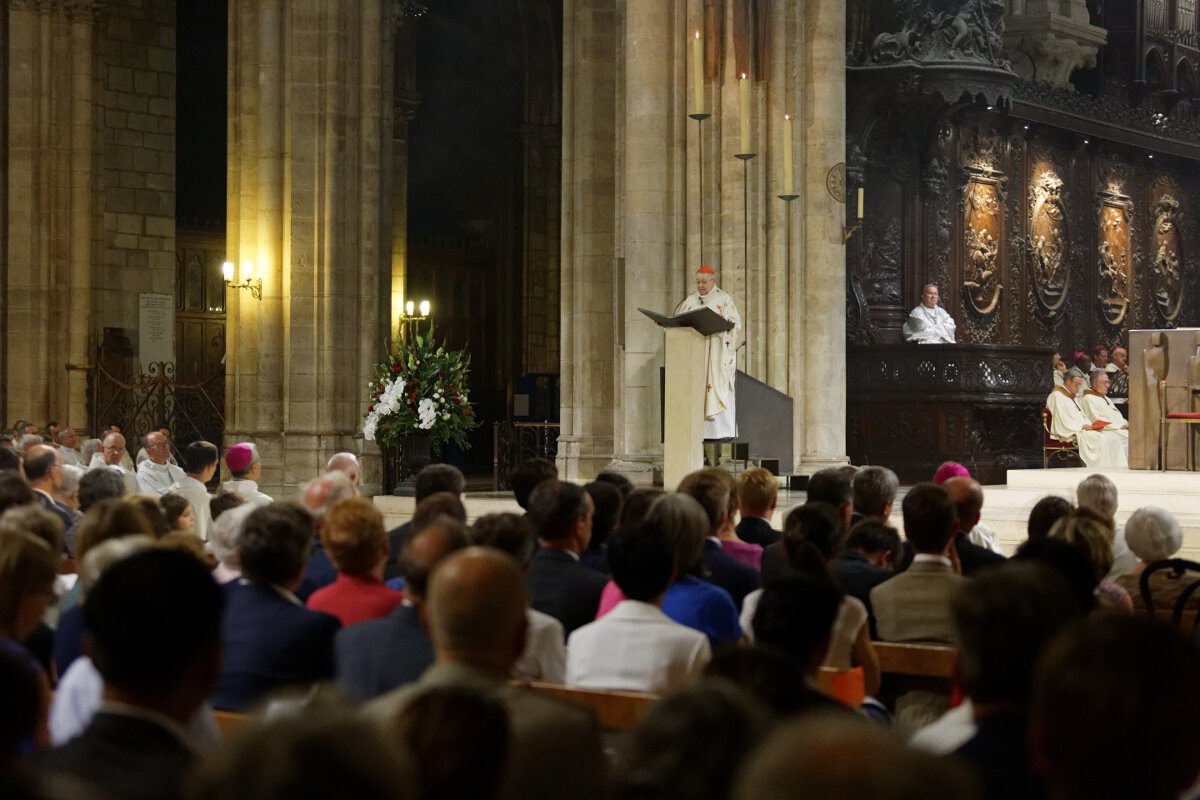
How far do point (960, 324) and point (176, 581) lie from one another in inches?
684

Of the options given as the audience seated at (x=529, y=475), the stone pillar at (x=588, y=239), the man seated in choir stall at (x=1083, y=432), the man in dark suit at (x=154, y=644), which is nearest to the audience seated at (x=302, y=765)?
the man in dark suit at (x=154, y=644)

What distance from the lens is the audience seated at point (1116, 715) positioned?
229 cm

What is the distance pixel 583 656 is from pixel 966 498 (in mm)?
2708

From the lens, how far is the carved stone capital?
22.0 meters

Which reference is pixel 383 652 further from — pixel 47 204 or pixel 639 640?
pixel 47 204

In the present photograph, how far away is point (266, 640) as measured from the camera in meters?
4.53

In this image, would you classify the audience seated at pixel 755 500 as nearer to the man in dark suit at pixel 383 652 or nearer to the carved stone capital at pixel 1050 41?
the man in dark suit at pixel 383 652

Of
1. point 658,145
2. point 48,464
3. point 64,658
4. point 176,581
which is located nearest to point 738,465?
point 658,145

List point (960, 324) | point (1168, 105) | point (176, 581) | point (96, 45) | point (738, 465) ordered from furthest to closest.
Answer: point (1168, 105) < point (96, 45) < point (960, 324) < point (738, 465) < point (176, 581)

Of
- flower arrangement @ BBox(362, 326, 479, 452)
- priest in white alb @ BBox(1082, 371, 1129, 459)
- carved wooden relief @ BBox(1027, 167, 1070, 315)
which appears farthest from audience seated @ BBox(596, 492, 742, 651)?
carved wooden relief @ BBox(1027, 167, 1070, 315)

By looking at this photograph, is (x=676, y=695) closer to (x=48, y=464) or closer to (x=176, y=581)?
(x=176, y=581)

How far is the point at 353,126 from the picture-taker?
58.9 ft

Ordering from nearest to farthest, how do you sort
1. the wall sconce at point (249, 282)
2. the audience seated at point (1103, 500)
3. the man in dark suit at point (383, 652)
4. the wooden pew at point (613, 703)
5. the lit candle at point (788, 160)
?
1. the wooden pew at point (613, 703)
2. the man in dark suit at point (383, 652)
3. the audience seated at point (1103, 500)
4. the lit candle at point (788, 160)
5. the wall sconce at point (249, 282)

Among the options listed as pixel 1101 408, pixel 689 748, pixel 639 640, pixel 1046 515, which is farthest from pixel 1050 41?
pixel 689 748
